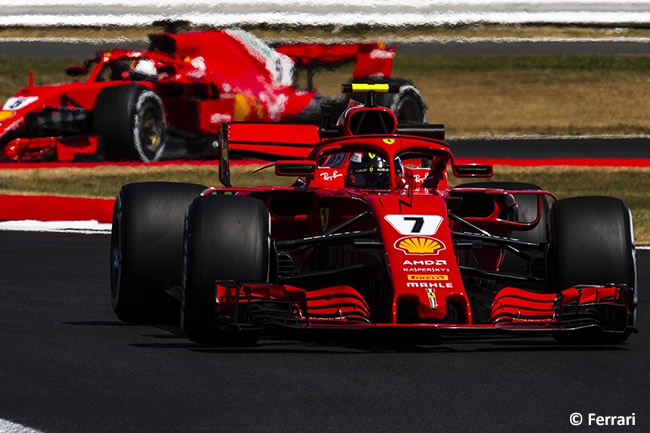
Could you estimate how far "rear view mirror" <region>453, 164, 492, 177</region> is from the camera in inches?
362

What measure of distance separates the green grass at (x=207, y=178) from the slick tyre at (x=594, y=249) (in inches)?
421

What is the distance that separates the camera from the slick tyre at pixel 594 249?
820cm

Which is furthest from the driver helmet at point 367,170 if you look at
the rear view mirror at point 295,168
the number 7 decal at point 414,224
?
the number 7 decal at point 414,224

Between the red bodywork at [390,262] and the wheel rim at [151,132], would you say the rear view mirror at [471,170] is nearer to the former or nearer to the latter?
the red bodywork at [390,262]

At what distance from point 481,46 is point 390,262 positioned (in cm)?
2702

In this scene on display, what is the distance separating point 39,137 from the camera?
20.9 meters

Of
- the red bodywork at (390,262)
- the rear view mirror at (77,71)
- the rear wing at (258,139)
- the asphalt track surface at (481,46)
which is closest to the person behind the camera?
the red bodywork at (390,262)

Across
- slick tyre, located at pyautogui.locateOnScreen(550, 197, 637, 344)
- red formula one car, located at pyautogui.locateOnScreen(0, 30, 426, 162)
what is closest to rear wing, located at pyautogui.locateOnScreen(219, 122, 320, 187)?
slick tyre, located at pyautogui.locateOnScreen(550, 197, 637, 344)

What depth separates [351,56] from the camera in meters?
23.8

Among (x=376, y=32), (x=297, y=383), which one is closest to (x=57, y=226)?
(x=297, y=383)

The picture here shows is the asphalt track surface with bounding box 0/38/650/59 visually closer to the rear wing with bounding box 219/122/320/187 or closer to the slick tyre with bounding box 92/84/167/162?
the slick tyre with bounding box 92/84/167/162

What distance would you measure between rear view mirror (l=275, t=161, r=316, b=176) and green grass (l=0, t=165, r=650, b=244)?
10.2 metres

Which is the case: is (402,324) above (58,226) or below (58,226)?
below

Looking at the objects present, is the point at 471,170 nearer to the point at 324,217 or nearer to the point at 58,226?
the point at 324,217
